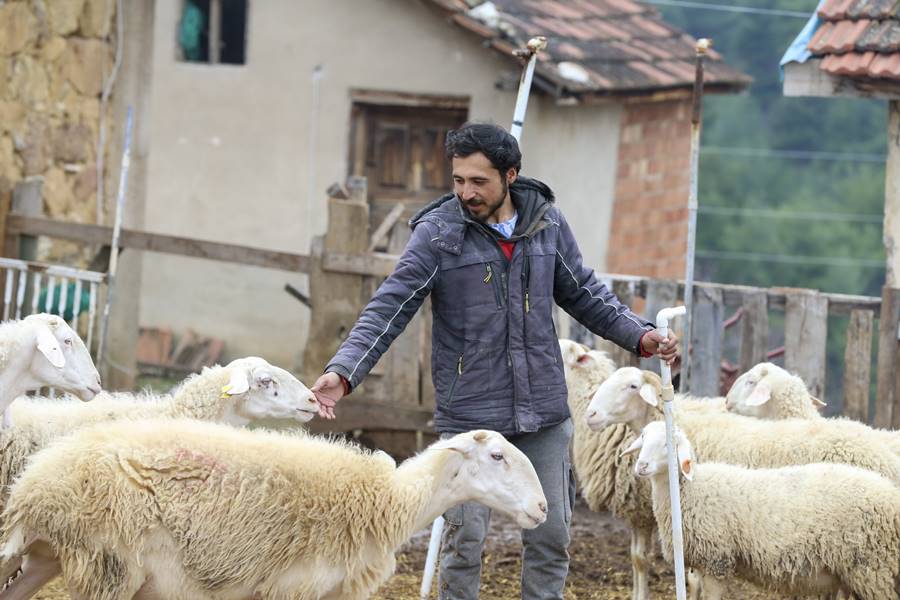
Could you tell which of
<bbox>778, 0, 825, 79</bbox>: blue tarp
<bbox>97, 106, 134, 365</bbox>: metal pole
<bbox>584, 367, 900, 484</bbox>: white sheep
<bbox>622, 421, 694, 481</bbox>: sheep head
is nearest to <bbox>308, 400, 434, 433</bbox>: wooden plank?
<bbox>97, 106, 134, 365</bbox>: metal pole

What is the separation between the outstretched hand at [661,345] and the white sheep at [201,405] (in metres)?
1.66

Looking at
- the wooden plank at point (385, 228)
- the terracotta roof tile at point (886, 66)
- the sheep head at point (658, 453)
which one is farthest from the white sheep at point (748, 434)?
the wooden plank at point (385, 228)

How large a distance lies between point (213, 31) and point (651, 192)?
4564 millimetres

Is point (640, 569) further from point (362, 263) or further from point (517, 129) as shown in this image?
point (362, 263)

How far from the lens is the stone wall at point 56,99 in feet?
33.8

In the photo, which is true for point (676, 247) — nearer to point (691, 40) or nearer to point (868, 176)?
point (691, 40)

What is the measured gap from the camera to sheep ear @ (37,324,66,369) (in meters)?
6.28

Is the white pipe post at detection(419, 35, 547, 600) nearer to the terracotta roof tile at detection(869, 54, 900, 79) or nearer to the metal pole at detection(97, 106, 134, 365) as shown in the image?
the terracotta roof tile at detection(869, 54, 900, 79)

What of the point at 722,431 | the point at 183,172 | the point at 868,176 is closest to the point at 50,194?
the point at 183,172

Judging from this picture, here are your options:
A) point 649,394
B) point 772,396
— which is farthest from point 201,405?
point 772,396

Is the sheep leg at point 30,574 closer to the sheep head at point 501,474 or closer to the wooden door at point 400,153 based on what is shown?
the sheep head at point 501,474

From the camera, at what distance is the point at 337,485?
17.6 feet

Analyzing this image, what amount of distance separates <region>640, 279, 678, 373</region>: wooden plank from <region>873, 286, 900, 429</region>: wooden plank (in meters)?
1.26

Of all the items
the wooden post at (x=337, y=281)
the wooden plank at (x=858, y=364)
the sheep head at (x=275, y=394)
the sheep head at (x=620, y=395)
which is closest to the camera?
the sheep head at (x=275, y=394)
